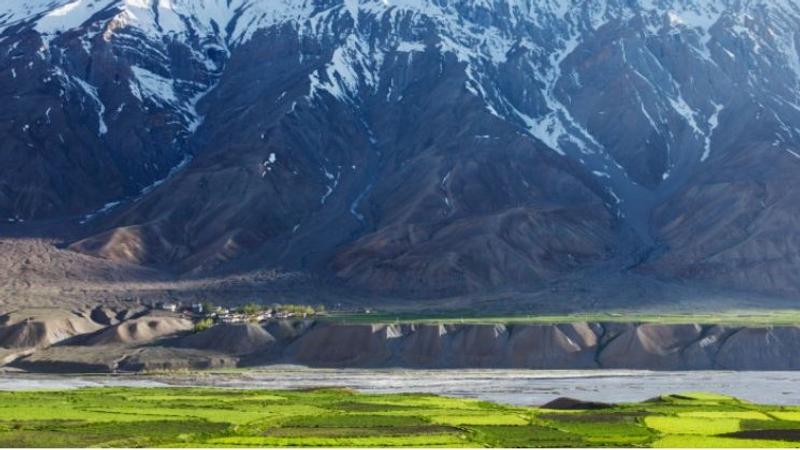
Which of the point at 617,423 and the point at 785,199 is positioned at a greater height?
the point at 785,199

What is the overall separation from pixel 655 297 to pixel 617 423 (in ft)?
337

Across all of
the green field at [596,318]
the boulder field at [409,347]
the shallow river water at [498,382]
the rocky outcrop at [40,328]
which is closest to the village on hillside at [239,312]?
the green field at [596,318]

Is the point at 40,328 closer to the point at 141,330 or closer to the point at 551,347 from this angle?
the point at 141,330

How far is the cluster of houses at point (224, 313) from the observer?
145 metres

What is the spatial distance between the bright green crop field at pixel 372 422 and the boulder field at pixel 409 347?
130ft

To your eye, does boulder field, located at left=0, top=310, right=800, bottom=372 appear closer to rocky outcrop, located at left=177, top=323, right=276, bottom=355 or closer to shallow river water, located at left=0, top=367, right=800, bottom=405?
rocky outcrop, located at left=177, top=323, right=276, bottom=355

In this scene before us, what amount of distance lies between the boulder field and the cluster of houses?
961 cm

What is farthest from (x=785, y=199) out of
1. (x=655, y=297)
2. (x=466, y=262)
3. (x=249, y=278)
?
(x=249, y=278)

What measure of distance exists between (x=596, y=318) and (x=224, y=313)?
4385cm

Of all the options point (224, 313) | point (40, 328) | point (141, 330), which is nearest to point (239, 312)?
point (224, 313)

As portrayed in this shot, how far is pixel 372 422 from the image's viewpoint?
62.8 meters

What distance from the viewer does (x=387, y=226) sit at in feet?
627

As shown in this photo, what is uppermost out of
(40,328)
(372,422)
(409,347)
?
(40,328)

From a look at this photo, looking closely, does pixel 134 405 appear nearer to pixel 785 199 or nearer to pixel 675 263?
pixel 675 263
